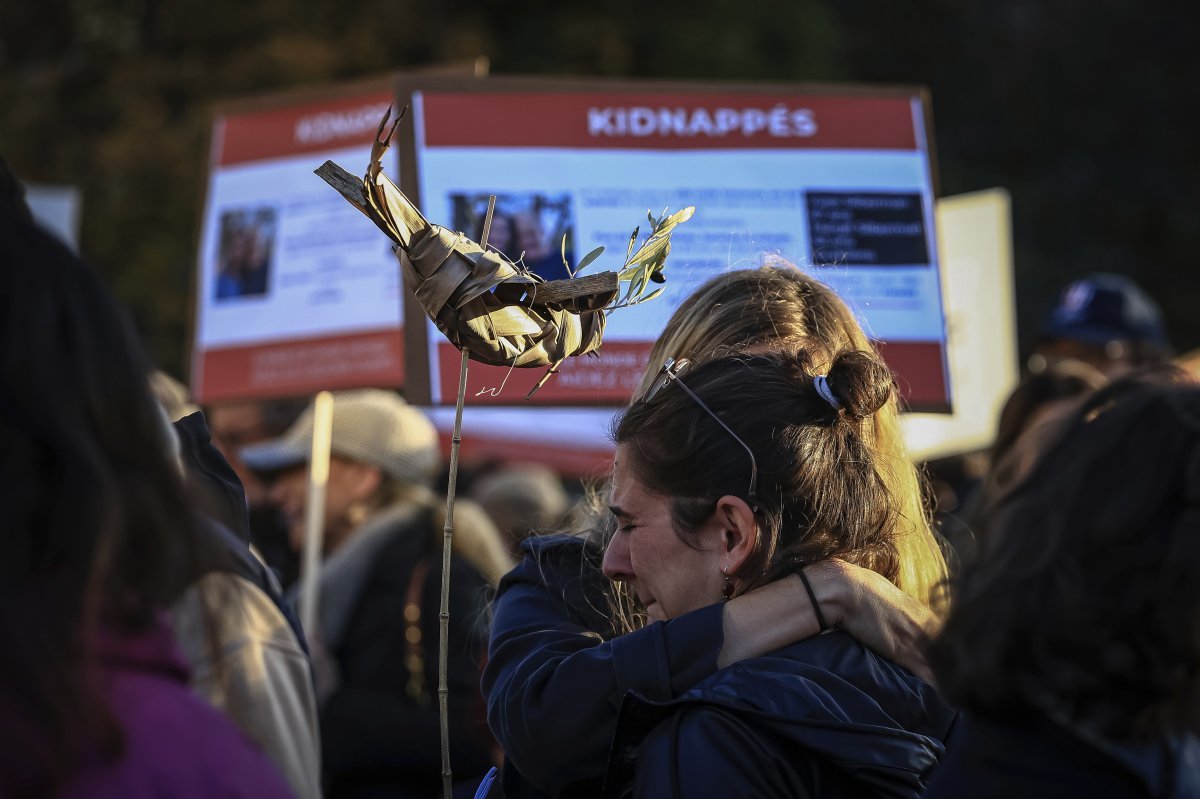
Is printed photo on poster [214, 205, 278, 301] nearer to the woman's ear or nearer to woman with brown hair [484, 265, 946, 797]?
A: woman with brown hair [484, 265, 946, 797]

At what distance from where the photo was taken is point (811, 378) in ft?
7.26

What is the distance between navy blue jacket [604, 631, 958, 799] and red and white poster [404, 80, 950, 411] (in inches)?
46.8

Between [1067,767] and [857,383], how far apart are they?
755 millimetres

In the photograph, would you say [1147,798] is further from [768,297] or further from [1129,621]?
[768,297]

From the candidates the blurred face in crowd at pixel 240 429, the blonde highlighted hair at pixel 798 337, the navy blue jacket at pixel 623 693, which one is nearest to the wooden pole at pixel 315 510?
the blurred face in crowd at pixel 240 429

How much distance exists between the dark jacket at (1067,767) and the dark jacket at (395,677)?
2.08 meters

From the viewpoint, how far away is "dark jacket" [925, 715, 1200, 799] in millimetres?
1501

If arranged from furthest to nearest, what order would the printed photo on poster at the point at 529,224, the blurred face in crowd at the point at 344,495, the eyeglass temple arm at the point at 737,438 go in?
the blurred face in crowd at the point at 344,495 → the printed photo on poster at the point at 529,224 → the eyeglass temple arm at the point at 737,438

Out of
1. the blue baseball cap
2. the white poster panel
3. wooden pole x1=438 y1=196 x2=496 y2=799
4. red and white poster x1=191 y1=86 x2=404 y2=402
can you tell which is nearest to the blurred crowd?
wooden pole x1=438 y1=196 x2=496 y2=799

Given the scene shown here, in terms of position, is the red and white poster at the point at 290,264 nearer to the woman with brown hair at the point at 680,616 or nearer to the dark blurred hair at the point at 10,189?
the woman with brown hair at the point at 680,616

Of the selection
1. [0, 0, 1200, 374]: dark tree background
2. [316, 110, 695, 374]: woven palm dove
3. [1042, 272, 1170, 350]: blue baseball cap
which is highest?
[0, 0, 1200, 374]: dark tree background

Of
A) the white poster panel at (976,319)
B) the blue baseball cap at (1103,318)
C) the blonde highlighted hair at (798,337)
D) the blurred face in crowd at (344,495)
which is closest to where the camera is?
the blonde highlighted hair at (798,337)

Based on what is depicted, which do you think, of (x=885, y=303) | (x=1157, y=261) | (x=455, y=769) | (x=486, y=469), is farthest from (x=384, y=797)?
(x=1157, y=261)

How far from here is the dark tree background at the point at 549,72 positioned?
1083cm
